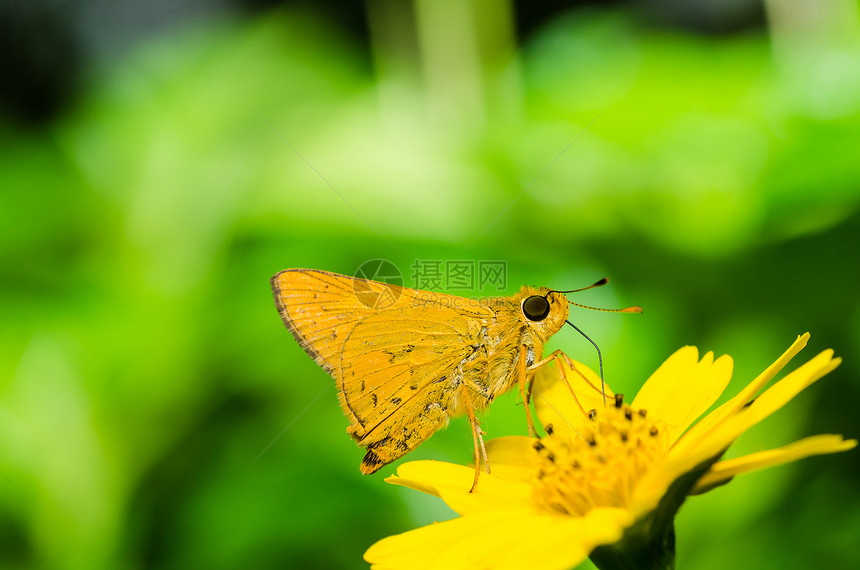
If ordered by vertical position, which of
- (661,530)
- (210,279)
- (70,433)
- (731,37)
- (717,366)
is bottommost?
(661,530)

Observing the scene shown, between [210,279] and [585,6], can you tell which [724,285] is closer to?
[210,279]

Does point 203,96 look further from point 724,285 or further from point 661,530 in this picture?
point 661,530

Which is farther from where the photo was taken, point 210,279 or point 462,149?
point 462,149

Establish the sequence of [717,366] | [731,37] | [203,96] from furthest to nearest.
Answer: [731,37], [203,96], [717,366]

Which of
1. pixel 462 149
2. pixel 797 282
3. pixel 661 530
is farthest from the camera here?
pixel 462 149

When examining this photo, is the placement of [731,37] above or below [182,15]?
below

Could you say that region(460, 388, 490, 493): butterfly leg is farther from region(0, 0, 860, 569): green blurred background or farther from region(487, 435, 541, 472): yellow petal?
region(0, 0, 860, 569): green blurred background

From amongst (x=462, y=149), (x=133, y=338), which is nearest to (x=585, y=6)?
(x=462, y=149)
